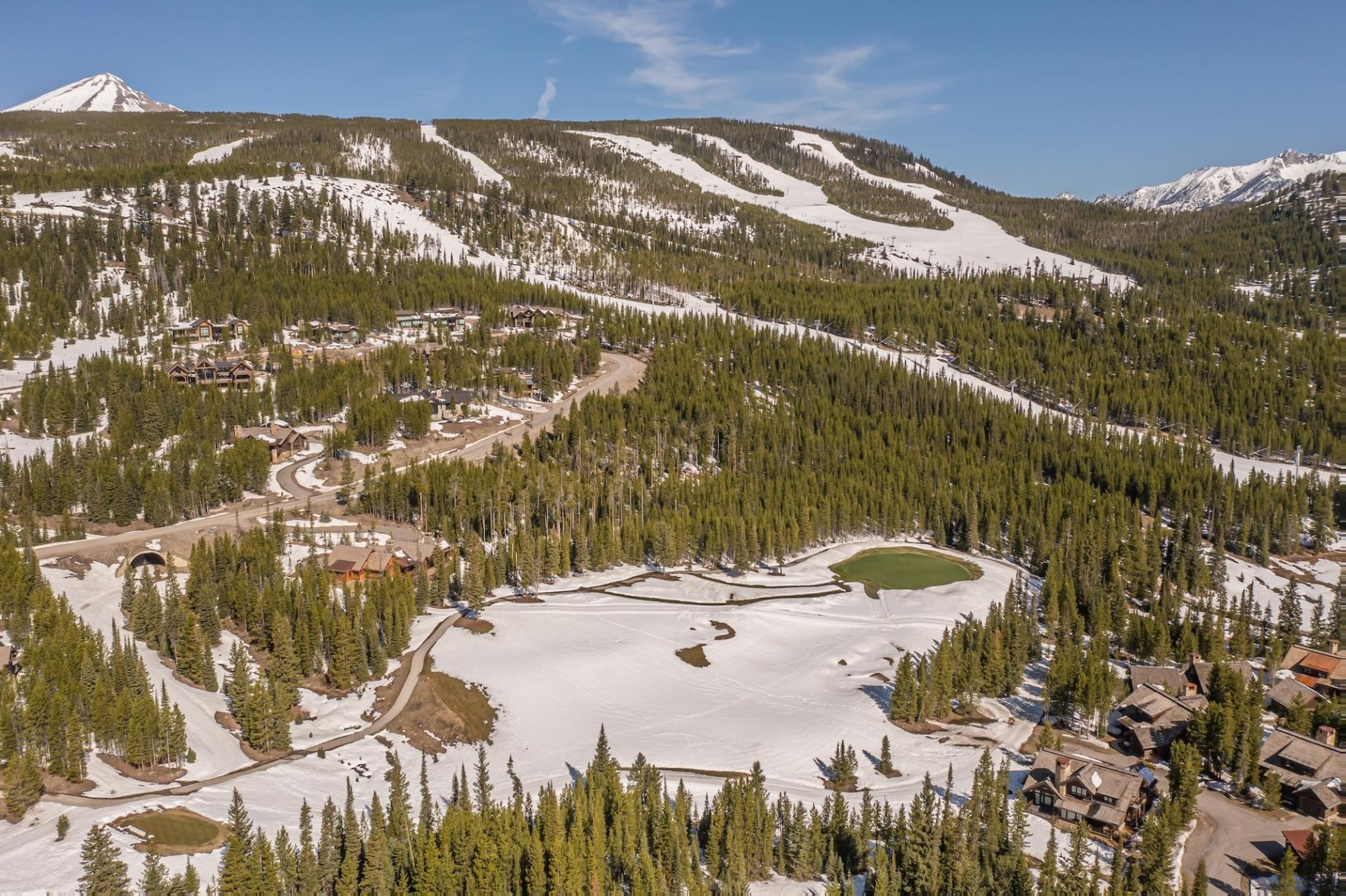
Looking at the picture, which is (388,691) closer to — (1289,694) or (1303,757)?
(1303,757)

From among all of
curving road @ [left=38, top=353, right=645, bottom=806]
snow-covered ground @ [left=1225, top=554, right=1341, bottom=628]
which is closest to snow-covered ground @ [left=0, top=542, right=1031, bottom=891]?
curving road @ [left=38, top=353, right=645, bottom=806]

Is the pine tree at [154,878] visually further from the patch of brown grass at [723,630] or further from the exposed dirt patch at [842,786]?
the patch of brown grass at [723,630]

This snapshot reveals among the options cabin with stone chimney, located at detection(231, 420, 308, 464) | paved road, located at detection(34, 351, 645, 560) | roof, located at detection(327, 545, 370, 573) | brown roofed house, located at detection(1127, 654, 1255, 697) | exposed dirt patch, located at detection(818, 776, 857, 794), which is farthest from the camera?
cabin with stone chimney, located at detection(231, 420, 308, 464)

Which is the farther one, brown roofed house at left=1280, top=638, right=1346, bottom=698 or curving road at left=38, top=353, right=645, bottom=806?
brown roofed house at left=1280, top=638, right=1346, bottom=698

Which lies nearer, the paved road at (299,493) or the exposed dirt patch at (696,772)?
the exposed dirt patch at (696,772)

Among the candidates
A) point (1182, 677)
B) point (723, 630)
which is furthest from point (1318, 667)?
point (723, 630)

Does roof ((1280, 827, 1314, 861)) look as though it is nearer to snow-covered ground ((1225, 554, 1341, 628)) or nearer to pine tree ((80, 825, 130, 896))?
snow-covered ground ((1225, 554, 1341, 628))

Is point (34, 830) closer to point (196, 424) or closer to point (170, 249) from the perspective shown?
point (196, 424)

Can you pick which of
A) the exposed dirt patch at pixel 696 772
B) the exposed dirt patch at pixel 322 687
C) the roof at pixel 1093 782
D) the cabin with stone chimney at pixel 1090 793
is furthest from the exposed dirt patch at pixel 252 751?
the roof at pixel 1093 782
